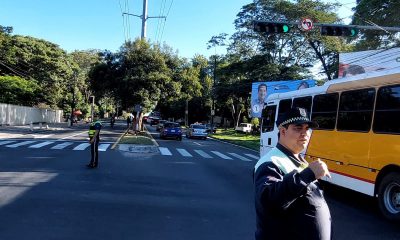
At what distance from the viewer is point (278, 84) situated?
42781 millimetres

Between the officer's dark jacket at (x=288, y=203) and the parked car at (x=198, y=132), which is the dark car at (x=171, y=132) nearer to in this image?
the parked car at (x=198, y=132)

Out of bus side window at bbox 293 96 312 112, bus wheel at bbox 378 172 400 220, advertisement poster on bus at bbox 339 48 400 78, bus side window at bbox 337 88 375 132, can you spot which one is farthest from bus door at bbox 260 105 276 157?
advertisement poster on bus at bbox 339 48 400 78

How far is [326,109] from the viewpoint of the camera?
12.0 meters

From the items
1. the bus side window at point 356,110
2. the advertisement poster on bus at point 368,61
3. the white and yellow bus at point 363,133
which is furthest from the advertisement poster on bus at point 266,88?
the bus side window at point 356,110

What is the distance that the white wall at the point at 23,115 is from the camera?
48.0m

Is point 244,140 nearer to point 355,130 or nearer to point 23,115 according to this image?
point 23,115

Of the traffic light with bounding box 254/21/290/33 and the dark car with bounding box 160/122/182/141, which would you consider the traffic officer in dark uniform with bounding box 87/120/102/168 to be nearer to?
the traffic light with bounding box 254/21/290/33

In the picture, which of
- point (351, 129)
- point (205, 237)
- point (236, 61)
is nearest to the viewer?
point (205, 237)

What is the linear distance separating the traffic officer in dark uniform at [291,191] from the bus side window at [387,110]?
22.2ft

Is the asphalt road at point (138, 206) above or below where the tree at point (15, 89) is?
below

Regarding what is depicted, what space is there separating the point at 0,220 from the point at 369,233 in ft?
19.5

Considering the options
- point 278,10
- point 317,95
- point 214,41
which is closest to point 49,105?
point 214,41

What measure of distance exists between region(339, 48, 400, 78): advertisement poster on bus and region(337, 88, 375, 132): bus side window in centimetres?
1331

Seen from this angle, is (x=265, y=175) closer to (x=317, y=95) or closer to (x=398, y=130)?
(x=398, y=130)
